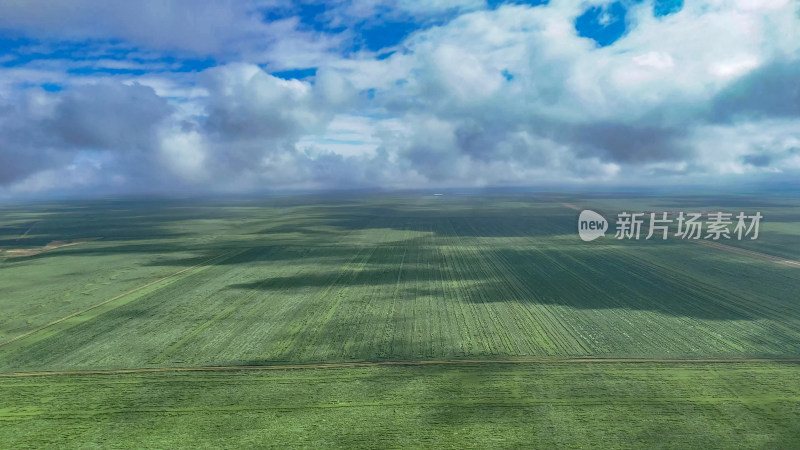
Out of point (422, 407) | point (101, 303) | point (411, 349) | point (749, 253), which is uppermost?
point (749, 253)

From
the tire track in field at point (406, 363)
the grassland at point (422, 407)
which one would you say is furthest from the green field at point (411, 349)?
the tire track in field at point (406, 363)

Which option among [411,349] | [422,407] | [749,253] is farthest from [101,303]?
[749,253]

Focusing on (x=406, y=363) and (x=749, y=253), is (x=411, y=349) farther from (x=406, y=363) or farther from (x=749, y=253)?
(x=749, y=253)

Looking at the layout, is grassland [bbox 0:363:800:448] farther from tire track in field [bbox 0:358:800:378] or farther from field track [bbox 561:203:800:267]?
field track [bbox 561:203:800:267]

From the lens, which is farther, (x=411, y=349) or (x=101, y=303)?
(x=101, y=303)

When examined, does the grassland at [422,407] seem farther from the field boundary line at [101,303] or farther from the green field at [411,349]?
the field boundary line at [101,303]

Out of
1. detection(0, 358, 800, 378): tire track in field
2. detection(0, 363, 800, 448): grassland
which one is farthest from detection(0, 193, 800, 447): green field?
detection(0, 358, 800, 378): tire track in field

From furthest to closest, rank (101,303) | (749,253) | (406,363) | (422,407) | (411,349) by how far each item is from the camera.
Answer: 1. (749,253)
2. (101,303)
3. (411,349)
4. (406,363)
5. (422,407)

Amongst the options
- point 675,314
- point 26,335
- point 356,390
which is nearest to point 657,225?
point 675,314
